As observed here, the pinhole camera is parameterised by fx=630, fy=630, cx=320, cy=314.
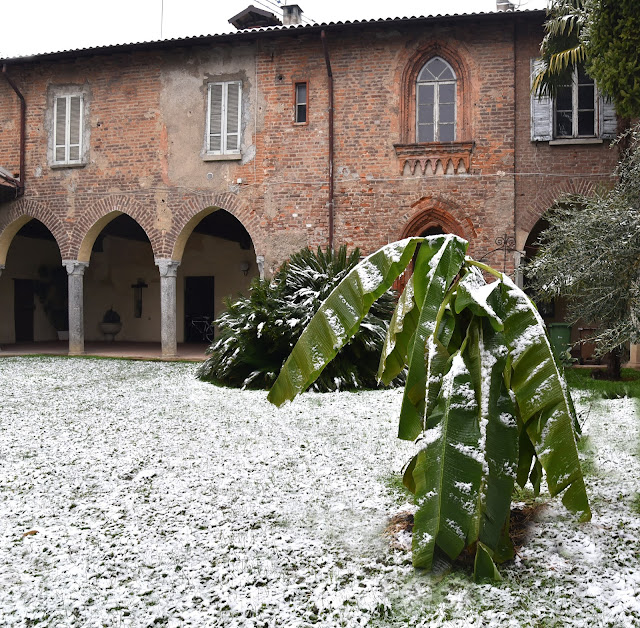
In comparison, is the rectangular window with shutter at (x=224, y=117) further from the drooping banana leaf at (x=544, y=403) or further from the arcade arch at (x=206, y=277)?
the drooping banana leaf at (x=544, y=403)


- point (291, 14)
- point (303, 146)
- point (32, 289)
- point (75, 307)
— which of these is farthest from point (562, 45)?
point (32, 289)

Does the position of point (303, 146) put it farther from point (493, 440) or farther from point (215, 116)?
point (493, 440)

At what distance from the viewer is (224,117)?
14211 mm

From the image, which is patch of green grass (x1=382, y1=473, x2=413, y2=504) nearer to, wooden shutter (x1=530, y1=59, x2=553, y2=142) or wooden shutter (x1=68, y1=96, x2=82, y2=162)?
wooden shutter (x1=530, y1=59, x2=553, y2=142)

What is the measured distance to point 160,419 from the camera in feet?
22.0

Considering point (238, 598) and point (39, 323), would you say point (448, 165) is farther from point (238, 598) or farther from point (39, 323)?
point (39, 323)

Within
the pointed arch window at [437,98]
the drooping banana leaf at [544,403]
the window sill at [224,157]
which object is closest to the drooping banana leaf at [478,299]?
the drooping banana leaf at [544,403]

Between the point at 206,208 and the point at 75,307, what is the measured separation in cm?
415

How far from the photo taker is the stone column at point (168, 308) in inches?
570

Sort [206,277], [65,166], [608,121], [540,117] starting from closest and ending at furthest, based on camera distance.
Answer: [608,121] → [540,117] → [65,166] → [206,277]

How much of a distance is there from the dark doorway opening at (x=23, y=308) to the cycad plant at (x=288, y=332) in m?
12.3

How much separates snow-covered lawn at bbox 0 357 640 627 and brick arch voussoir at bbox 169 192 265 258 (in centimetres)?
818

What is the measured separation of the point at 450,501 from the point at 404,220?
10982mm

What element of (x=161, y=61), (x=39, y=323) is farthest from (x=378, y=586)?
(x=39, y=323)
